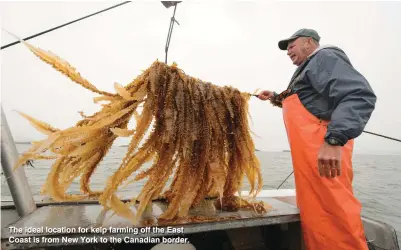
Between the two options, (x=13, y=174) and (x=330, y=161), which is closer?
(x=13, y=174)

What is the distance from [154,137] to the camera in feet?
8.23

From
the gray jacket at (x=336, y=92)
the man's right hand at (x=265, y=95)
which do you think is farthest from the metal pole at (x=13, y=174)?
the man's right hand at (x=265, y=95)

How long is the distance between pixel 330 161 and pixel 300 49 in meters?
1.73

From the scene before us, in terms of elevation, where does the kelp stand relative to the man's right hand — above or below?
below

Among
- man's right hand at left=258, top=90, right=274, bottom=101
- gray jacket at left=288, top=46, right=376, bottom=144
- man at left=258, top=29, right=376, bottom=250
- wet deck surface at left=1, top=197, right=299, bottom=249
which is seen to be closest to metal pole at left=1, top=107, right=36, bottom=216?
wet deck surface at left=1, top=197, right=299, bottom=249

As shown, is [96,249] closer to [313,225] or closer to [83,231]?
[83,231]

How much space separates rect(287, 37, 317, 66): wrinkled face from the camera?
3.34 metres

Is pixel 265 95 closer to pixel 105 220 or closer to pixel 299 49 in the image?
pixel 299 49

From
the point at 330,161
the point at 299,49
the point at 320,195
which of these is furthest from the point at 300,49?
the point at 320,195

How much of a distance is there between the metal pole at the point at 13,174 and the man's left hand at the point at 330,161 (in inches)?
103

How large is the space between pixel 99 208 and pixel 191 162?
1099 millimetres

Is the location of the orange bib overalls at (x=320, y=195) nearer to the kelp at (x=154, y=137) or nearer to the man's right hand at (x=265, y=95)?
the kelp at (x=154, y=137)

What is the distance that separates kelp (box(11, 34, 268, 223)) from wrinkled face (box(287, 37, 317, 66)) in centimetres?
129

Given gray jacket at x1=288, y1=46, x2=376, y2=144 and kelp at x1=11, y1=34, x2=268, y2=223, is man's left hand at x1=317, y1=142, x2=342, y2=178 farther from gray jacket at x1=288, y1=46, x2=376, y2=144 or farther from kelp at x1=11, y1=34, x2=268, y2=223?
kelp at x1=11, y1=34, x2=268, y2=223
